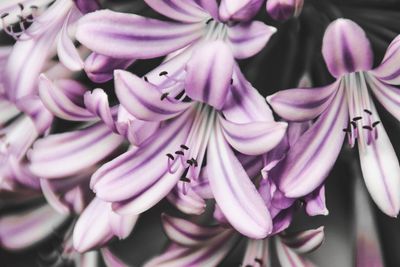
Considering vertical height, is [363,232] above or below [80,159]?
below

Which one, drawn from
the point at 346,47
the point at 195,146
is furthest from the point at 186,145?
the point at 346,47

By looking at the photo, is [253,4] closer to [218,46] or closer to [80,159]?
Result: [218,46]

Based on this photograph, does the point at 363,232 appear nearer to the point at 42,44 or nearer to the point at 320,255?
the point at 320,255

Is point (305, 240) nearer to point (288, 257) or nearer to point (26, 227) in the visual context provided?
point (288, 257)

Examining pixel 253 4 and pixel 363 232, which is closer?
pixel 253 4

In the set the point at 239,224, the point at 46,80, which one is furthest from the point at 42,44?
the point at 239,224
